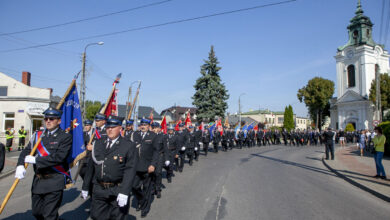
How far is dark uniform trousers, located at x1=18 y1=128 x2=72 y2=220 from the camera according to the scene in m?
3.75

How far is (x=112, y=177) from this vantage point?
3.66m

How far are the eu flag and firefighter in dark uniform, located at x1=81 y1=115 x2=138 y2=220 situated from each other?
1.76 metres

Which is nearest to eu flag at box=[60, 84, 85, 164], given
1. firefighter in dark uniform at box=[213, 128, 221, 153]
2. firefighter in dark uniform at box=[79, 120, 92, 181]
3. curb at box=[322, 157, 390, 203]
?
firefighter in dark uniform at box=[79, 120, 92, 181]

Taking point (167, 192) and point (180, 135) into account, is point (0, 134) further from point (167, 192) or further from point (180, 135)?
point (167, 192)

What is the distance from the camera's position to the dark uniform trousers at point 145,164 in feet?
18.1

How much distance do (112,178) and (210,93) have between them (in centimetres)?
3193

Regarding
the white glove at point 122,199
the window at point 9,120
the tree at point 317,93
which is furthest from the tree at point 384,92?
the white glove at point 122,199

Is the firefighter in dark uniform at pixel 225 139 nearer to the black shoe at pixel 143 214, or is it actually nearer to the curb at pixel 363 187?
the curb at pixel 363 187

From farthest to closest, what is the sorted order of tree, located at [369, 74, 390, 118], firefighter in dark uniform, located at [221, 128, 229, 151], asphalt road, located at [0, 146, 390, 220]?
tree, located at [369, 74, 390, 118] → firefighter in dark uniform, located at [221, 128, 229, 151] → asphalt road, located at [0, 146, 390, 220]

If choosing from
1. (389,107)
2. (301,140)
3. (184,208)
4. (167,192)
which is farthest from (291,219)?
(389,107)

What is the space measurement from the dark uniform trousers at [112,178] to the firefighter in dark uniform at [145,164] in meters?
1.57

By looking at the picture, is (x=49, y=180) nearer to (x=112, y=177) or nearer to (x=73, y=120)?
(x=112, y=177)

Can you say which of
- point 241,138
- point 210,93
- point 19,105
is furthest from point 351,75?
point 19,105

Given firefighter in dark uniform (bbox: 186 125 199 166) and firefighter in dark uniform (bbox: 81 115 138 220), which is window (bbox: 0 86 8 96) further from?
firefighter in dark uniform (bbox: 81 115 138 220)
